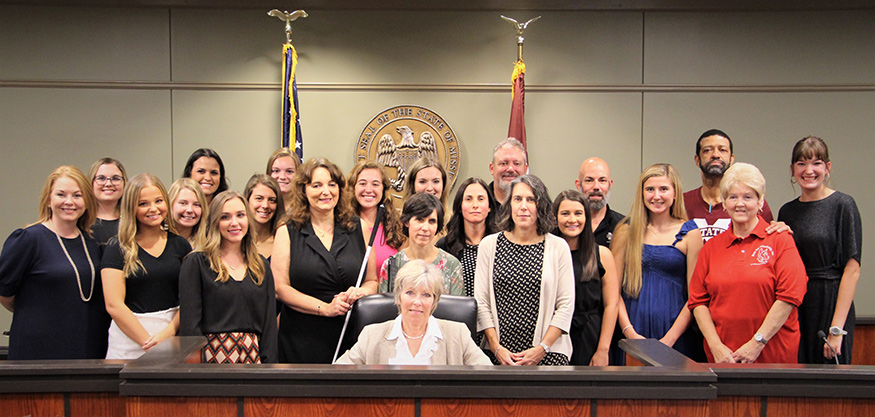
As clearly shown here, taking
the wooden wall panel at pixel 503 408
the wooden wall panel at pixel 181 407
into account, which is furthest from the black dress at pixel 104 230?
the wooden wall panel at pixel 503 408

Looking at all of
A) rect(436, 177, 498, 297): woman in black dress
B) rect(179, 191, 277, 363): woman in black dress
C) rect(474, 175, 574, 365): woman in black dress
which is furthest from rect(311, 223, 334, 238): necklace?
rect(474, 175, 574, 365): woman in black dress

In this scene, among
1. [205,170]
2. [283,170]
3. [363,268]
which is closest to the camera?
[363,268]

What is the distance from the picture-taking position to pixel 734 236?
2.67 m

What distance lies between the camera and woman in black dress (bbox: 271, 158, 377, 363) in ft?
9.34

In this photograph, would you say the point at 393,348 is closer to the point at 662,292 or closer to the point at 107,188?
the point at 662,292

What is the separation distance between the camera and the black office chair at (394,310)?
244cm

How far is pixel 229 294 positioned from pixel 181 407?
685 mm

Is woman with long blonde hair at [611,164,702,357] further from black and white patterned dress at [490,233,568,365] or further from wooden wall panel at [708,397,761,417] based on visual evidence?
wooden wall panel at [708,397,761,417]

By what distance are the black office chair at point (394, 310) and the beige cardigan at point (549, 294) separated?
184 millimetres

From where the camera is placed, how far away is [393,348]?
2266 millimetres

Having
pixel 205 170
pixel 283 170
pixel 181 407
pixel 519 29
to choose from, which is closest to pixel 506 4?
pixel 519 29

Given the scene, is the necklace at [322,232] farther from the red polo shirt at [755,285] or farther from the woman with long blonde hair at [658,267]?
the red polo shirt at [755,285]

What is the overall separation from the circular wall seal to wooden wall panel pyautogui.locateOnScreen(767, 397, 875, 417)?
3427mm

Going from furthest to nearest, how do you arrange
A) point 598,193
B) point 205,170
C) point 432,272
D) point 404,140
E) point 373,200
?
point 404,140 → point 205,170 → point 598,193 → point 373,200 → point 432,272
